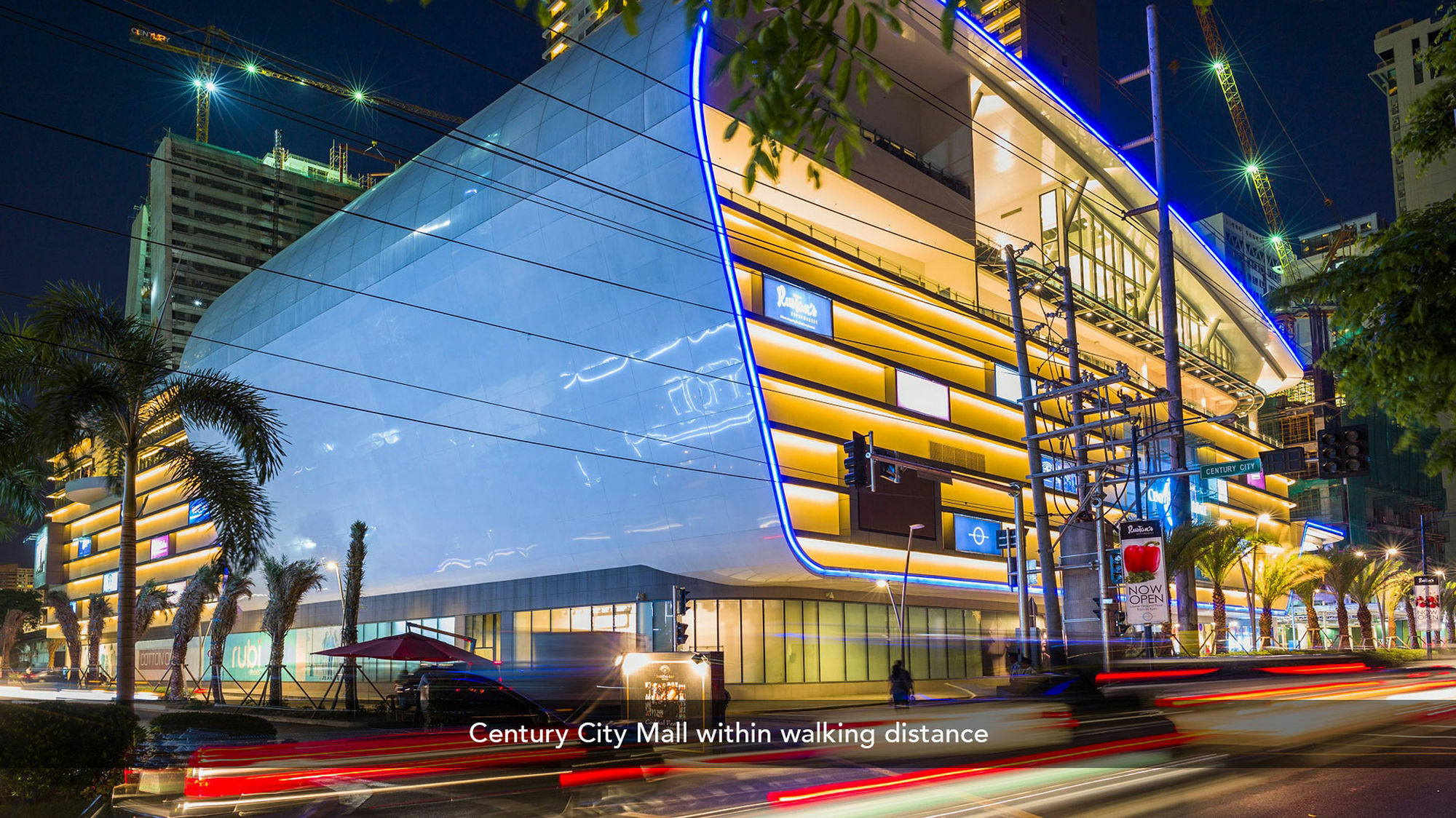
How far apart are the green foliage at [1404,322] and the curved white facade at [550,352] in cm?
2784

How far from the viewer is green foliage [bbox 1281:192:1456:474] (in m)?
9.78

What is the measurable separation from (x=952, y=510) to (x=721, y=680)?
2856 centimetres

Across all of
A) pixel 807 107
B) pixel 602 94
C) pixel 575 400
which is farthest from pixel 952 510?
pixel 807 107

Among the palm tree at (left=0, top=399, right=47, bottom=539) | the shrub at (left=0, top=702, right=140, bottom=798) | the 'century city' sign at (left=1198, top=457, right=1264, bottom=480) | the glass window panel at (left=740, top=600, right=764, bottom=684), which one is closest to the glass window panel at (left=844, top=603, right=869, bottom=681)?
the glass window panel at (left=740, top=600, right=764, bottom=684)

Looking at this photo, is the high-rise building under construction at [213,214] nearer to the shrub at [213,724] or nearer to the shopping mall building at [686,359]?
the shopping mall building at [686,359]

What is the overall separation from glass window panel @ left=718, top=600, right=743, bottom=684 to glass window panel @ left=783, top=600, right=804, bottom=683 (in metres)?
2.04

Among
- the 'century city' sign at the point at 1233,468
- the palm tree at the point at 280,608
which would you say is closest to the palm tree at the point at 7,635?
the palm tree at the point at 280,608

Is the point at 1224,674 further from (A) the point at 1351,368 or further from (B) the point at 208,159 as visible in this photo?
(B) the point at 208,159

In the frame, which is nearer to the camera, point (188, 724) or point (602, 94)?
point (188, 724)

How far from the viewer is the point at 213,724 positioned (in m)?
23.7

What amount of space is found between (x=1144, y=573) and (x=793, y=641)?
22277 millimetres

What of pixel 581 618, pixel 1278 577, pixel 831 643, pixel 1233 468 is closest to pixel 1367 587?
pixel 1278 577

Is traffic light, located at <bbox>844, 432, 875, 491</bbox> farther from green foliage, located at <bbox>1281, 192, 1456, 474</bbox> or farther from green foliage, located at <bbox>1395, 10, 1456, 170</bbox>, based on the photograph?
green foliage, located at <bbox>1395, 10, 1456, 170</bbox>

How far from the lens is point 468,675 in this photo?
47.4ft
